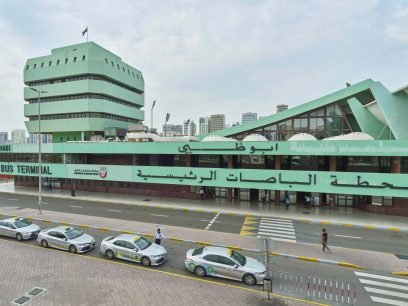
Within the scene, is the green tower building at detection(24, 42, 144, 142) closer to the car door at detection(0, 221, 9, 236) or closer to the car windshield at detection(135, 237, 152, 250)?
the car door at detection(0, 221, 9, 236)

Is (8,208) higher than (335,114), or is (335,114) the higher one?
(335,114)

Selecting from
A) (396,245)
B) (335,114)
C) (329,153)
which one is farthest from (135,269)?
→ (335,114)

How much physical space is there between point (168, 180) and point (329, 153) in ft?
64.7

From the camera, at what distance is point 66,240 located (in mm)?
17438

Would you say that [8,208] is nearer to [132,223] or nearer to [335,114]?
[132,223]

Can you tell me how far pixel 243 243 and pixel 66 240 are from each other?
12.3 m

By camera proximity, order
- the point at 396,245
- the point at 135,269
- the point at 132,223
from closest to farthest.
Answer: the point at 135,269 < the point at 396,245 < the point at 132,223

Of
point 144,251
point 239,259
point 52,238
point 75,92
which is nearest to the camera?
point 239,259

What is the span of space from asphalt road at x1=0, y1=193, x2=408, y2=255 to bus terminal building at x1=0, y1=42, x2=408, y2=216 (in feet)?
17.2

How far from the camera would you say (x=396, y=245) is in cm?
1973

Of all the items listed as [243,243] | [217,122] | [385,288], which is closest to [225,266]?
[243,243]

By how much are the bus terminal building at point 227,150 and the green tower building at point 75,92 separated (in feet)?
0.63

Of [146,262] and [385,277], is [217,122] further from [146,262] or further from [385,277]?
[385,277]

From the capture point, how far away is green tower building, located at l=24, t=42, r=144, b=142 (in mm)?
49531
